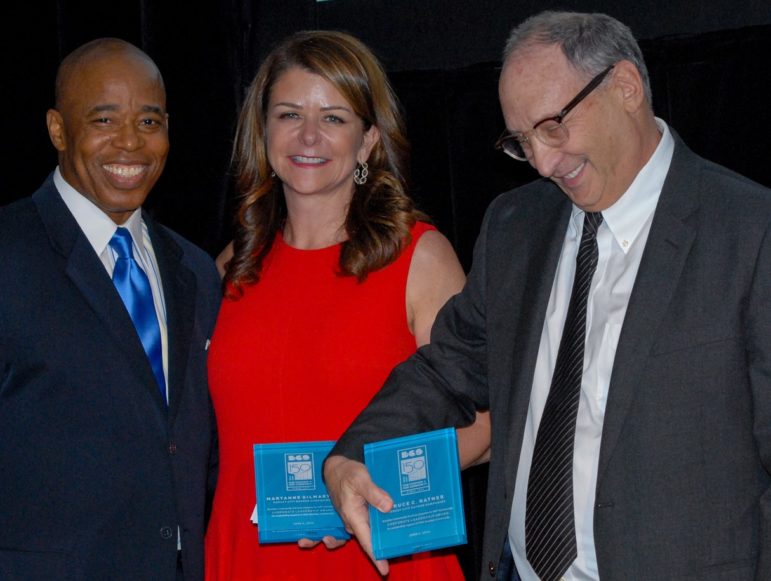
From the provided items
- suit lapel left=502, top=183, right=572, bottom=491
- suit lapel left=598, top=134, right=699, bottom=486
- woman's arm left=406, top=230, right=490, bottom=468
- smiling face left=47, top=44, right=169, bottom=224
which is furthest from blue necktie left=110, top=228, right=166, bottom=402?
suit lapel left=598, top=134, right=699, bottom=486

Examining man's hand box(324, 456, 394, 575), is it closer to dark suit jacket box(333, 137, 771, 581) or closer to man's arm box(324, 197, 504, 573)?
man's arm box(324, 197, 504, 573)

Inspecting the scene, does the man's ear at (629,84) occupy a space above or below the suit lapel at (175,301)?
above

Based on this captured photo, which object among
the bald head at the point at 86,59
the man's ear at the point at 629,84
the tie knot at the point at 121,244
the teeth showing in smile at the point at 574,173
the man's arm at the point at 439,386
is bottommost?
the man's arm at the point at 439,386

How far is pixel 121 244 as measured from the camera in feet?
10.5

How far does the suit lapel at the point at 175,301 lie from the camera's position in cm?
316

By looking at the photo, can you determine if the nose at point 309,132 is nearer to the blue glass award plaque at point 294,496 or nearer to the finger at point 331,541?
the blue glass award plaque at point 294,496

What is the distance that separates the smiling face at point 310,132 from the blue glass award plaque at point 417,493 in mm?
1177

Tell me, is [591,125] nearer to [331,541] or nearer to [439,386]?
[439,386]

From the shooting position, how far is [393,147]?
3.53m

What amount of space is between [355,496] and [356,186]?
1.35 meters

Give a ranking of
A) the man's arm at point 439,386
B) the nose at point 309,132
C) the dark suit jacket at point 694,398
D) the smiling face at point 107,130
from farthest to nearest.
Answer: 1. the nose at point 309,132
2. the smiling face at point 107,130
3. the man's arm at point 439,386
4. the dark suit jacket at point 694,398

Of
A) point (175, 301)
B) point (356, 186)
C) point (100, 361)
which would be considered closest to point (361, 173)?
point (356, 186)

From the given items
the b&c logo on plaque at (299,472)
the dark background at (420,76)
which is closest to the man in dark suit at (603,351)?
the b&c logo on plaque at (299,472)

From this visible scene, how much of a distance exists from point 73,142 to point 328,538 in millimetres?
1440
